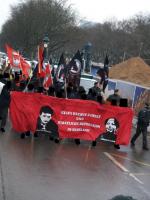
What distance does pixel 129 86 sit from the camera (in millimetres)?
29938

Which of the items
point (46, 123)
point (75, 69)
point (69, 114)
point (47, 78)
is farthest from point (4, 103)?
point (47, 78)

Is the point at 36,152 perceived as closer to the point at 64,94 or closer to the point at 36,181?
the point at 36,181

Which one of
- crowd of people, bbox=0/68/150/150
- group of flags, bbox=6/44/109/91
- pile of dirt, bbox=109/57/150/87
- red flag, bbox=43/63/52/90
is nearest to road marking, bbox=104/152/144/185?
crowd of people, bbox=0/68/150/150

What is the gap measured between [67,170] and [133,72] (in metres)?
36.4

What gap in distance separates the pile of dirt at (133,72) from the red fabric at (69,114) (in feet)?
97.6

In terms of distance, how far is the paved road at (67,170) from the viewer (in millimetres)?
9680

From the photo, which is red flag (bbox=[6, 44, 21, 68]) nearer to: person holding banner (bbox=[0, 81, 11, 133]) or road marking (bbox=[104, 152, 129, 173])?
person holding banner (bbox=[0, 81, 11, 133])

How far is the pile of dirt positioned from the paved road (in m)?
30.6

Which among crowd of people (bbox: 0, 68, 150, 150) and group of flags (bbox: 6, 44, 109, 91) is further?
group of flags (bbox: 6, 44, 109, 91)

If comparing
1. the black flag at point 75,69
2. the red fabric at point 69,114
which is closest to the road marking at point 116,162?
the red fabric at point 69,114

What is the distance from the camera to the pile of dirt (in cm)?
4609

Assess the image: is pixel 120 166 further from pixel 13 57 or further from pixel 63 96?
pixel 13 57

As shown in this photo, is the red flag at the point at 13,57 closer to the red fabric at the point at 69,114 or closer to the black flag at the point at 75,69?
the black flag at the point at 75,69

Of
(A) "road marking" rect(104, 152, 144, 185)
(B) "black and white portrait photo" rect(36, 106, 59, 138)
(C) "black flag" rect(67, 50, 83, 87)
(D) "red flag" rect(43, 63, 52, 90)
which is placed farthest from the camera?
(D) "red flag" rect(43, 63, 52, 90)
